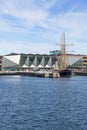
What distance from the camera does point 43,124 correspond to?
171 ft

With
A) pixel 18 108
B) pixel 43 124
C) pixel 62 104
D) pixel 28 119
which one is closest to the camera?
pixel 43 124

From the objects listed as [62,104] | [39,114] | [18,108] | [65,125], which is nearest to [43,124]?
[65,125]

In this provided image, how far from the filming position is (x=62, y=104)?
7312 cm

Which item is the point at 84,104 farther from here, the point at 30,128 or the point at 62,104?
the point at 30,128

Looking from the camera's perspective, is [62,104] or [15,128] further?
[62,104]

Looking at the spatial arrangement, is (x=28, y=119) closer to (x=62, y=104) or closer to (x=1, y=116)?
(x=1, y=116)

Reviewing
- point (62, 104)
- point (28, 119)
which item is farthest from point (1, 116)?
point (62, 104)

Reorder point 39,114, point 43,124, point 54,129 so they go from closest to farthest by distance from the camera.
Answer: point 54,129 < point 43,124 < point 39,114

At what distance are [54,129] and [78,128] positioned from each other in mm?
3101

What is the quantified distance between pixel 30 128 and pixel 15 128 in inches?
73.6

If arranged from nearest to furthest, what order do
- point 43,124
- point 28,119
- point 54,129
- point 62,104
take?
point 54,129
point 43,124
point 28,119
point 62,104

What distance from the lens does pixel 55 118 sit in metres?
56.7

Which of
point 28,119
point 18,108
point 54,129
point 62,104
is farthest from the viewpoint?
point 62,104

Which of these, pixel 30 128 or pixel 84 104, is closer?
pixel 30 128
